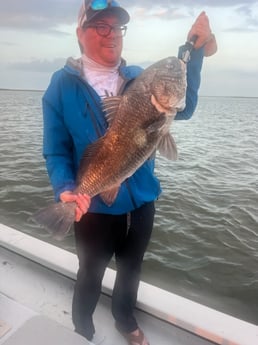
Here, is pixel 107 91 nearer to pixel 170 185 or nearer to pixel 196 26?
pixel 196 26

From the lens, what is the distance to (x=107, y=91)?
2.27 meters

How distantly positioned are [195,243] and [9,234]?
12.7 feet

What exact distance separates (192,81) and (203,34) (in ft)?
0.95

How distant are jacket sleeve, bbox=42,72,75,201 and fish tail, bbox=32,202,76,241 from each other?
142 mm

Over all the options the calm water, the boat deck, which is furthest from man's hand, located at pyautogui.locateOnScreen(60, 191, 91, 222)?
the calm water

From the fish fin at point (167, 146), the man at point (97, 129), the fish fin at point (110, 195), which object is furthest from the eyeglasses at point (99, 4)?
the fish fin at point (110, 195)

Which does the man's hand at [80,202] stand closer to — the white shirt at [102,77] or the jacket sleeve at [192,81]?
the white shirt at [102,77]

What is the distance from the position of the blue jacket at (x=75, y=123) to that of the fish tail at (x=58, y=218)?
15 centimetres

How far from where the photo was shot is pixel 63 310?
9.78 feet

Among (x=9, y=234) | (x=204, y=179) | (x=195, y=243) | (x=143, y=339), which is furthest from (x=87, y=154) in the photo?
(x=204, y=179)

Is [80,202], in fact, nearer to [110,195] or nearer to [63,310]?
[110,195]

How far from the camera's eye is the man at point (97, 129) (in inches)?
81.8

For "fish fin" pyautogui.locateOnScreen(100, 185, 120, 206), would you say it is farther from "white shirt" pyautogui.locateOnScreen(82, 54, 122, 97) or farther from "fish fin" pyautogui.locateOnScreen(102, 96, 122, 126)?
"white shirt" pyautogui.locateOnScreen(82, 54, 122, 97)

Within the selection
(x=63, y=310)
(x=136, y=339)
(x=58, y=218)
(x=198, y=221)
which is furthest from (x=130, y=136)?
(x=198, y=221)
